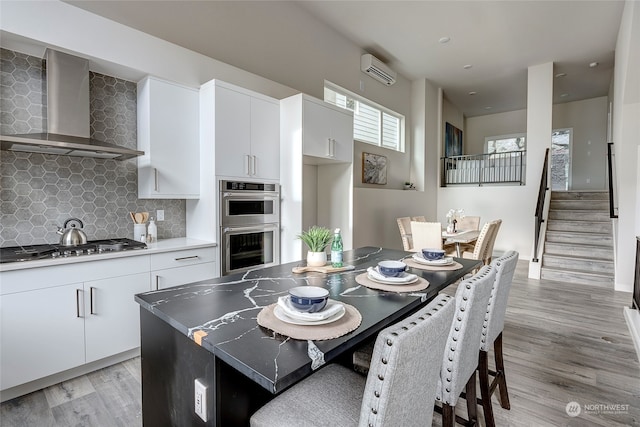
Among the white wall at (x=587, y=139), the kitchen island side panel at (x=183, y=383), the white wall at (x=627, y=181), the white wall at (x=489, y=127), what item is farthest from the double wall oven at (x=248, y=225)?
the white wall at (x=587, y=139)

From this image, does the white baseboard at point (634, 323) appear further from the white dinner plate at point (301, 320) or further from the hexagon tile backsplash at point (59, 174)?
the hexagon tile backsplash at point (59, 174)

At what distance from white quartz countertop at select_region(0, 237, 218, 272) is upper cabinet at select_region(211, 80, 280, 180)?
686 millimetres

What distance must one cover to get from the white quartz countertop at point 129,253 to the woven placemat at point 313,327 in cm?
171

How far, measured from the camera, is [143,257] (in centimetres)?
249

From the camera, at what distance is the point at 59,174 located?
99.2 inches

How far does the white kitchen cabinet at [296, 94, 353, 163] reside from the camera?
345 cm

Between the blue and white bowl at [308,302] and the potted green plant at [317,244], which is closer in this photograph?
the blue and white bowl at [308,302]

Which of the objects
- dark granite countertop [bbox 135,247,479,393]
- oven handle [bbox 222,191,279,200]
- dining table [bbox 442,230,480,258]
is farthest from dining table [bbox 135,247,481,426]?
dining table [bbox 442,230,480,258]

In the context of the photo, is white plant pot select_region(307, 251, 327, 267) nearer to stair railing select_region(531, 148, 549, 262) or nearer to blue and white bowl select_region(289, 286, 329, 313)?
blue and white bowl select_region(289, 286, 329, 313)

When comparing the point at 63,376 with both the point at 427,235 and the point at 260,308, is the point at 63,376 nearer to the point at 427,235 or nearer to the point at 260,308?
the point at 260,308

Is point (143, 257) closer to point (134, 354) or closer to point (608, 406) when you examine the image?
point (134, 354)

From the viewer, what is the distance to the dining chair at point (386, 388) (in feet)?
2.66

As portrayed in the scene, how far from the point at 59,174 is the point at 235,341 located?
2462 millimetres

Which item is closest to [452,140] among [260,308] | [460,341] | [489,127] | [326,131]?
[489,127]
